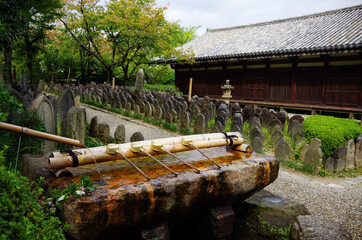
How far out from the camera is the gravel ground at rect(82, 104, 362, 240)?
3.35 m

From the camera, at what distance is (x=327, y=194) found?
407 cm

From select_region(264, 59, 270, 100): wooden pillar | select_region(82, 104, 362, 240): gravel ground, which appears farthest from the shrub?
select_region(264, 59, 270, 100): wooden pillar

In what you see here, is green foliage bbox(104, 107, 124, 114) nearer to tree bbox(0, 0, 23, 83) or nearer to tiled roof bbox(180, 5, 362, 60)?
tree bbox(0, 0, 23, 83)

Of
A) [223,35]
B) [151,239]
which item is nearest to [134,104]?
[151,239]

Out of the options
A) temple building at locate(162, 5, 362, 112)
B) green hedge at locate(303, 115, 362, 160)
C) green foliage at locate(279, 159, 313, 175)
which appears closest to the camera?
green foliage at locate(279, 159, 313, 175)

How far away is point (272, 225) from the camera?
9.07 ft

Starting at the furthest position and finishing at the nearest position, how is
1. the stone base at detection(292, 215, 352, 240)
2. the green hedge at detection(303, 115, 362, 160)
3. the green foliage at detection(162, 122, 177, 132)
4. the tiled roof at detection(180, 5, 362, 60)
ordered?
the tiled roof at detection(180, 5, 362, 60), the green foliage at detection(162, 122, 177, 132), the green hedge at detection(303, 115, 362, 160), the stone base at detection(292, 215, 352, 240)

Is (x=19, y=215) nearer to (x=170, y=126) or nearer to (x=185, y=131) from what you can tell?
(x=185, y=131)

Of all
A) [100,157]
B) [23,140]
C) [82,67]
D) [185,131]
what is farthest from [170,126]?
[82,67]

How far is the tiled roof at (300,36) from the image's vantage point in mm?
10703

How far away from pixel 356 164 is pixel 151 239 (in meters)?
5.80

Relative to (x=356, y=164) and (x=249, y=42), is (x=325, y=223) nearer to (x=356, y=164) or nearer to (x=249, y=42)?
(x=356, y=164)

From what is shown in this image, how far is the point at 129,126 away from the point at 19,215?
20.9 feet

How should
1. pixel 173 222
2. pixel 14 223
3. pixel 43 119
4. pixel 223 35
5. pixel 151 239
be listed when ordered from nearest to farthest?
pixel 14 223 < pixel 151 239 < pixel 173 222 < pixel 43 119 < pixel 223 35
